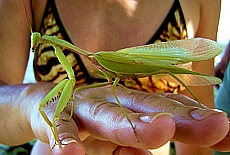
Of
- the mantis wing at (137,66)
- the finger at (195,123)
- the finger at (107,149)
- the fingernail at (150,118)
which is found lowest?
the finger at (107,149)

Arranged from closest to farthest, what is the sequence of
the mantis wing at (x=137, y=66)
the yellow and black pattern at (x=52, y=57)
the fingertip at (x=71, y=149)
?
1. the fingertip at (x=71, y=149)
2. the mantis wing at (x=137, y=66)
3. the yellow and black pattern at (x=52, y=57)

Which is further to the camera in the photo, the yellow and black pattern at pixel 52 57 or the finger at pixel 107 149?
the yellow and black pattern at pixel 52 57

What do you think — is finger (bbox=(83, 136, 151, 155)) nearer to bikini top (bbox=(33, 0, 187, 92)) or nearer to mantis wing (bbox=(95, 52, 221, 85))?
mantis wing (bbox=(95, 52, 221, 85))

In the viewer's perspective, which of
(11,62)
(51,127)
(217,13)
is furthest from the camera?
(217,13)

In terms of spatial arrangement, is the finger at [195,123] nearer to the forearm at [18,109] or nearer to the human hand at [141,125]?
the human hand at [141,125]

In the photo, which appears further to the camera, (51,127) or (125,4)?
(125,4)

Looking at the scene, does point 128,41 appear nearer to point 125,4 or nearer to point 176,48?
point 125,4

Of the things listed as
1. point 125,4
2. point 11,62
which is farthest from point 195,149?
point 11,62

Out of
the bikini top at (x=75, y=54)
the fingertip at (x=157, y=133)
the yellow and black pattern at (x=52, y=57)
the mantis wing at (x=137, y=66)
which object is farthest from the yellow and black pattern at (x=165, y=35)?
the fingertip at (x=157, y=133)
